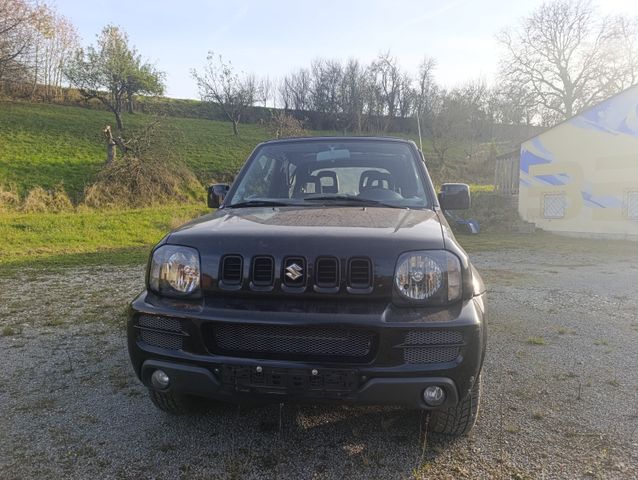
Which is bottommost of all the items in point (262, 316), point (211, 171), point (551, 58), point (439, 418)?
point (439, 418)

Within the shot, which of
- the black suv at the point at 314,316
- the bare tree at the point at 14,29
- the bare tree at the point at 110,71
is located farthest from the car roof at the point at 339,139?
the bare tree at the point at 110,71

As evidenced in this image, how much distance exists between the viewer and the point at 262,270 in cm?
224

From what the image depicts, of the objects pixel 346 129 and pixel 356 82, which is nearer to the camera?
pixel 346 129

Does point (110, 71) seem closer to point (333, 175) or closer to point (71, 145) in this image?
point (71, 145)

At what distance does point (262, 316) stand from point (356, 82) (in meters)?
62.2

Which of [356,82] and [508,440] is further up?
[356,82]

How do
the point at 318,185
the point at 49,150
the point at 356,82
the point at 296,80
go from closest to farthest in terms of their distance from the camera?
the point at 318,185 < the point at 49,150 < the point at 356,82 < the point at 296,80

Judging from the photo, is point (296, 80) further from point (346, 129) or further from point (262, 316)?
point (262, 316)

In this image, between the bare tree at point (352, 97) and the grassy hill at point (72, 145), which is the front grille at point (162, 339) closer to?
the grassy hill at point (72, 145)

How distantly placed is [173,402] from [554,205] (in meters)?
20.5

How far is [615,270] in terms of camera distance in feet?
32.3

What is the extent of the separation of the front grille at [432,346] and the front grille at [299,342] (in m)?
0.18

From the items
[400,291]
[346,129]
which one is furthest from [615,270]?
[346,129]

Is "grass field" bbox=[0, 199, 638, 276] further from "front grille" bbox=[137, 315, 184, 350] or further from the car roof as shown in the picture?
"front grille" bbox=[137, 315, 184, 350]
